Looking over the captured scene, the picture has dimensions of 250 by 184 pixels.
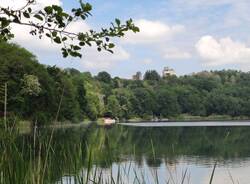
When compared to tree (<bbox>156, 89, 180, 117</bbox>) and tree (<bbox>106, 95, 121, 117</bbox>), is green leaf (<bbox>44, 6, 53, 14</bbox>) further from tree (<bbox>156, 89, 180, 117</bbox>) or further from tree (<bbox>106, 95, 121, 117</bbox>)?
tree (<bbox>156, 89, 180, 117</bbox>)

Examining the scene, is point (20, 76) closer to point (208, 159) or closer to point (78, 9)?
point (208, 159)

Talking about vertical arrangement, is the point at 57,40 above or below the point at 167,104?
below

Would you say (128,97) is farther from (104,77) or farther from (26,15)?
(26,15)

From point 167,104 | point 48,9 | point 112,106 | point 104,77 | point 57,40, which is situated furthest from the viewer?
point 104,77

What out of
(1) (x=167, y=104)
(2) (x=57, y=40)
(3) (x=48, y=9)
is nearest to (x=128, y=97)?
(1) (x=167, y=104)

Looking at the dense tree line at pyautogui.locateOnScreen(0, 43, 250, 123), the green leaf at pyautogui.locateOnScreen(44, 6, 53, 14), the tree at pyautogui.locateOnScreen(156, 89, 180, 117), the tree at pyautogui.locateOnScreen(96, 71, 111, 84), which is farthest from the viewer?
the tree at pyautogui.locateOnScreen(96, 71, 111, 84)

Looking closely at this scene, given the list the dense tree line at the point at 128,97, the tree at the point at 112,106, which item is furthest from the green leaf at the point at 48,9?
the tree at the point at 112,106

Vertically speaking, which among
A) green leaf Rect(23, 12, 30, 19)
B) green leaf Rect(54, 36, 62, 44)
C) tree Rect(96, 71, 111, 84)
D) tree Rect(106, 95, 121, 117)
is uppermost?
tree Rect(96, 71, 111, 84)

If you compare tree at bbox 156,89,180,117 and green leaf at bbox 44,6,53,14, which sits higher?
tree at bbox 156,89,180,117

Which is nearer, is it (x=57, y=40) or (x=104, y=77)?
(x=57, y=40)

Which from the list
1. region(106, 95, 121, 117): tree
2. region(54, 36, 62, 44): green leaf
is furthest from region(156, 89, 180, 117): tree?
region(54, 36, 62, 44): green leaf

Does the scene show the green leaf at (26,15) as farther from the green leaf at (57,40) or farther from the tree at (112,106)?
the tree at (112,106)

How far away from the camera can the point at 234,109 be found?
172000mm

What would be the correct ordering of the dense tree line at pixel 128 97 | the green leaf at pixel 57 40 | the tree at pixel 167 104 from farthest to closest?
1. the tree at pixel 167 104
2. the dense tree line at pixel 128 97
3. the green leaf at pixel 57 40
